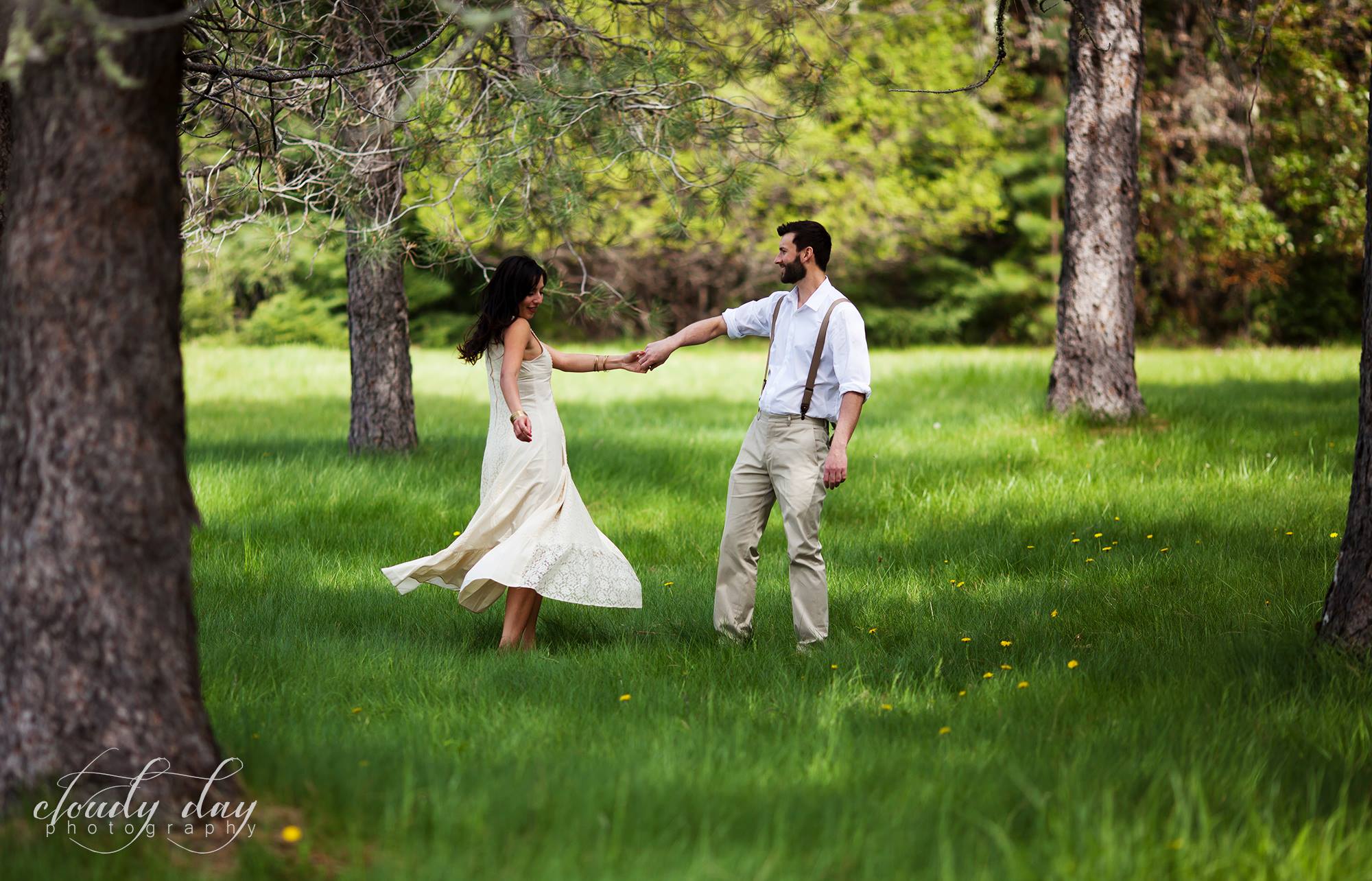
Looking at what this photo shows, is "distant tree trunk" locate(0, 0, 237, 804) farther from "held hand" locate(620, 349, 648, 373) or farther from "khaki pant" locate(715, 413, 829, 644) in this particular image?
"held hand" locate(620, 349, 648, 373)

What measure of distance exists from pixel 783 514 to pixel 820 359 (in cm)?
76

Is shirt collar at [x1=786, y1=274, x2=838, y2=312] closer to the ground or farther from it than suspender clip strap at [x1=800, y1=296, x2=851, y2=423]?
farther from it

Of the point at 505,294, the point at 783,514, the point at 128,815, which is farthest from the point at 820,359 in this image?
the point at 128,815

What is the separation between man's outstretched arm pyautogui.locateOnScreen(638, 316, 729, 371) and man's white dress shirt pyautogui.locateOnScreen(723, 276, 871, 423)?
42 cm

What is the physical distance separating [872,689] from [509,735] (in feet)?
4.92

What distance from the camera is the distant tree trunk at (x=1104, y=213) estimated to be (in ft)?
36.9

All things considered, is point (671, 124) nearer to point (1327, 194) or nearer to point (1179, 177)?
point (1327, 194)

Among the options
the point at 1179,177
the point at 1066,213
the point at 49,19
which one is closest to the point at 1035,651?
the point at 49,19

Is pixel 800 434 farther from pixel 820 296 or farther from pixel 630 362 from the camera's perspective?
pixel 630 362

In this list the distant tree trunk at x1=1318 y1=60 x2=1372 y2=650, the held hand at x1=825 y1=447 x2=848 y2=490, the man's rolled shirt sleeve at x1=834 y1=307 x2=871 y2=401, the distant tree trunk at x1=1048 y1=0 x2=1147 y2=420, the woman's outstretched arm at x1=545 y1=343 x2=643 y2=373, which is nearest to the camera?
the distant tree trunk at x1=1318 y1=60 x2=1372 y2=650

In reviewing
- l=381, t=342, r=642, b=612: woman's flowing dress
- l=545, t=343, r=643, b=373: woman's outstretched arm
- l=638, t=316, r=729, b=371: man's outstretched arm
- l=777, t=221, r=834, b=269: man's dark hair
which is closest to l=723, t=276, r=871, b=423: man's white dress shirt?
l=777, t=221, r=834, b=269: man's dark hair

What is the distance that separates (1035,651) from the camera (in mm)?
5215

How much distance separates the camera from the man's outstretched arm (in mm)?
6059

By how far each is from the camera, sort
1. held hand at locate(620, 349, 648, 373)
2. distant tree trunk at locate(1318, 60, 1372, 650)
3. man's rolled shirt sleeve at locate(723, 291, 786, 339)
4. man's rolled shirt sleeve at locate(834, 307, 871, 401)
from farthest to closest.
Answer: held hand at locate(620, 349, 648, 373) < man's rolled shirt sleeve at locate(723, 291, 786, 339) < man's rolled shirt sleeve at locate(834, 307, 871, 401) < distant tree trunk at locate(1318, 60, 1372, 650)
